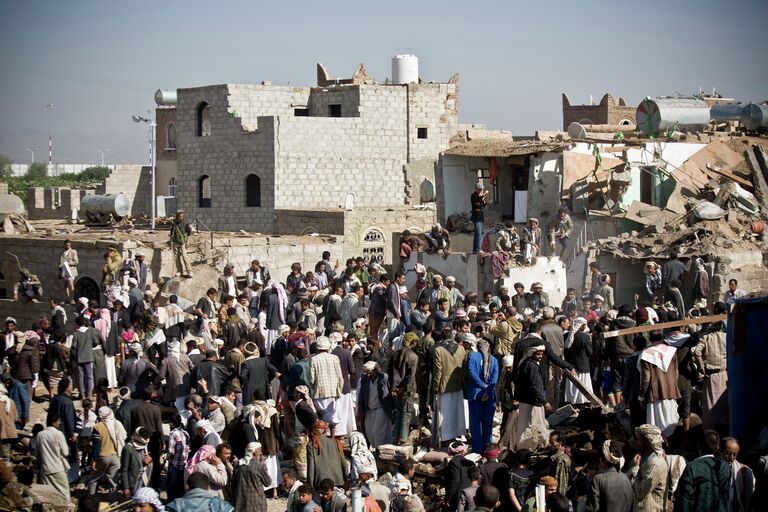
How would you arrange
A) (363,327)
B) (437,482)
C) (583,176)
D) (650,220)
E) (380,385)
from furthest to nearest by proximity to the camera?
(583,176) → (650,220) → (363,327) → (380,385) → (437,482)

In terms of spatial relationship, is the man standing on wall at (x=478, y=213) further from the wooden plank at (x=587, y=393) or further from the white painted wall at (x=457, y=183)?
the white painted wall at (x=457, y=183)

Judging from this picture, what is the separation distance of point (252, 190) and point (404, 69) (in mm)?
6875

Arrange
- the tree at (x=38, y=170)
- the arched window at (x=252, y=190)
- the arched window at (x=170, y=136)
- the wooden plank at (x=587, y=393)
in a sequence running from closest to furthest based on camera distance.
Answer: the wooden plank at (x=587, y=393)
the arched window at (x=252, y=190)
the arched window at (x=170, y=136)
the tree at (x=38, y=170)

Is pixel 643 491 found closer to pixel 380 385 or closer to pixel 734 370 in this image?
pixel 734 370

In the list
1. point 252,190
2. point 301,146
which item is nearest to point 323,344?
point 301,146

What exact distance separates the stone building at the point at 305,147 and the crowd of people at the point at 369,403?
55.1ft

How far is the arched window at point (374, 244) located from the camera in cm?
2866

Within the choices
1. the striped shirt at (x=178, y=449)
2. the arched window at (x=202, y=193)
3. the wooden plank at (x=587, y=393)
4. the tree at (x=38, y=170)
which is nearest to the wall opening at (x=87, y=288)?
the striped shirt at (x=178, y=449)

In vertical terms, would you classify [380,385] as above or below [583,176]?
below

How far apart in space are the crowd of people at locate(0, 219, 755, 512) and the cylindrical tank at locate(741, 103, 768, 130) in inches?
522

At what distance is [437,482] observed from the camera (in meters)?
11.9

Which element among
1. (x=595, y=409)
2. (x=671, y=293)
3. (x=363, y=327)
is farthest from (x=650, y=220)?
(x=595, y=409)

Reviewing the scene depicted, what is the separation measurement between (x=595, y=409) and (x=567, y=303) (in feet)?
16.3

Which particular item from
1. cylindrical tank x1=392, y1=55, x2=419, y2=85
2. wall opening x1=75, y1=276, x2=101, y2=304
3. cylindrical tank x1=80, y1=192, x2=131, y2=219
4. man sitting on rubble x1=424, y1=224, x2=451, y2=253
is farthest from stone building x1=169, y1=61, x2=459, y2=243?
man sitting on rubble x1=424, y1=224, x2=451, y2=253
